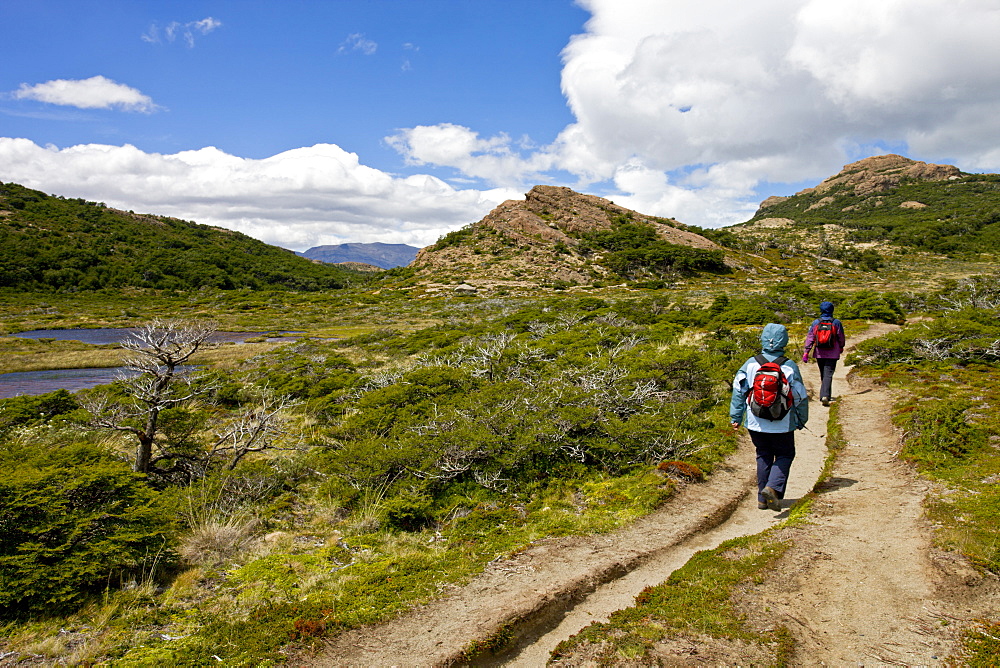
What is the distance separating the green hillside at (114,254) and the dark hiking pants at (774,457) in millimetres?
93195

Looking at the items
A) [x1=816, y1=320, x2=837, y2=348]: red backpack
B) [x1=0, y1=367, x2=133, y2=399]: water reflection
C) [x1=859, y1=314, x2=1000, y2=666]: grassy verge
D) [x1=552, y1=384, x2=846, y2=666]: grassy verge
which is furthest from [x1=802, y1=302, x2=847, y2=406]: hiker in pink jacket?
[x1=0, y1=367, x2=133, y2=399]: water reflection

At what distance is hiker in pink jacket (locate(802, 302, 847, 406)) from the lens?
9773 mm

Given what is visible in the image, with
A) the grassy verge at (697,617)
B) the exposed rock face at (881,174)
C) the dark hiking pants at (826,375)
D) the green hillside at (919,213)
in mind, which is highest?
the exposed rock face at (881,174)

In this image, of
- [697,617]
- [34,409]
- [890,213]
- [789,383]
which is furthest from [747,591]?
[890,213]

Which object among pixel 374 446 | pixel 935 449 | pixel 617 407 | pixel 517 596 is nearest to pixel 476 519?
pixel 517 596

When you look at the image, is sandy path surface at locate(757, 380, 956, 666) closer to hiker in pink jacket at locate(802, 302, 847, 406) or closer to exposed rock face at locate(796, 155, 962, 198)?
hiker in pink jacket at locate(802, 302, 847, 406)

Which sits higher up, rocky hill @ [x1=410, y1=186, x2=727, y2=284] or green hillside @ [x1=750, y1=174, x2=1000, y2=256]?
green hillside @ [x1=750, y1=174, x2=1000, y2=256]

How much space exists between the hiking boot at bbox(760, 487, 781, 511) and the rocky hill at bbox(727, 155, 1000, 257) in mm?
82305

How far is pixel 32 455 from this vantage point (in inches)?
277

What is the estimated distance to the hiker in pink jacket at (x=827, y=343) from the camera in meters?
9.77

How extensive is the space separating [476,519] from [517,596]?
1841 mm

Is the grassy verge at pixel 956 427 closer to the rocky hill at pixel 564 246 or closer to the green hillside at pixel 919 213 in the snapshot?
the rocky hill at pixel 564 246

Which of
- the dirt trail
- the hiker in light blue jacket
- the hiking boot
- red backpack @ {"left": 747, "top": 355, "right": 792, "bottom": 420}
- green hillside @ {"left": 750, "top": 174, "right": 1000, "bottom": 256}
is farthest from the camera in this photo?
green hillside @ {"left": 750, "top": 174, "right": 1000, "bottom": 256}

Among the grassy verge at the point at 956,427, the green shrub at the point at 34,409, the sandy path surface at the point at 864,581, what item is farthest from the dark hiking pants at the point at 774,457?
the green shrub at the point at 34,409
